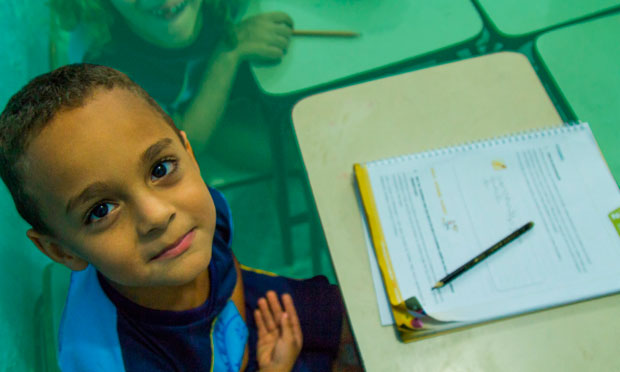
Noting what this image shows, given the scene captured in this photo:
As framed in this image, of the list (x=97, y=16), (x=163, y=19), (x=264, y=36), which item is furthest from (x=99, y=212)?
(x=97, y=16)

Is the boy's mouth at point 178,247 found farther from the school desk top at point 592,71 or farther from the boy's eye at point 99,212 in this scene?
the school desk top at point 592,71

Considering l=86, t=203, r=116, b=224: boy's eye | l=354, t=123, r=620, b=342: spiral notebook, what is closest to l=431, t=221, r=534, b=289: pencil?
l=354, t=123, r=620, b=342: spiral notebook

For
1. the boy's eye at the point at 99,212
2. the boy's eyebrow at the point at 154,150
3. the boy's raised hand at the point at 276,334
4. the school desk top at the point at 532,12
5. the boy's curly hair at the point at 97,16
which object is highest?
the school desk top at the point at 532,12

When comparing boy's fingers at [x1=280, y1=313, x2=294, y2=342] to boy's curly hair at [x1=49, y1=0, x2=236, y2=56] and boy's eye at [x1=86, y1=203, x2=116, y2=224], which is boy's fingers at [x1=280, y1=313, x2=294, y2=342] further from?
boy's curly hair at [x1=49, y1=0, x2=236, y2=56]

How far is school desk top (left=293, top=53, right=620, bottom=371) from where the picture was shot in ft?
2.02

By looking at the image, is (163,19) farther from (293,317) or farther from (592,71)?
(592,71)

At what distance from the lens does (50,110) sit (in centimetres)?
54

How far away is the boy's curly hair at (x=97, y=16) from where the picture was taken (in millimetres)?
1343

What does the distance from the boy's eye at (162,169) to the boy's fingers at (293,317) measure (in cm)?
45

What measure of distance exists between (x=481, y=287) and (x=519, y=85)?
0.43 m

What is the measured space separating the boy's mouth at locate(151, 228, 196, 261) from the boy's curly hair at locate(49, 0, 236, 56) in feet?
3.03

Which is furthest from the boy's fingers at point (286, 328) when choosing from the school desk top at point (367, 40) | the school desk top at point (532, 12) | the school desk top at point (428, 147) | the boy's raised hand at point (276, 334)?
the school desk top at point (532, 12)

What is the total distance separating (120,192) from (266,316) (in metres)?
0.48

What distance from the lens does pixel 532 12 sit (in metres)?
1.19
